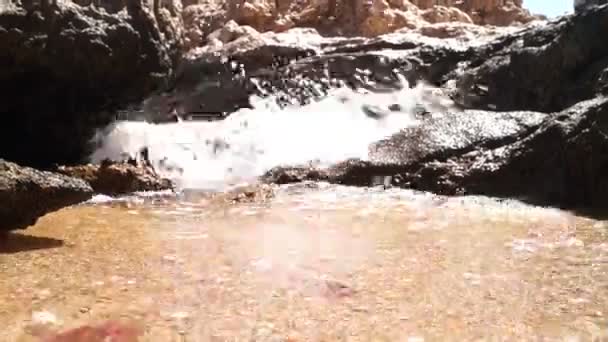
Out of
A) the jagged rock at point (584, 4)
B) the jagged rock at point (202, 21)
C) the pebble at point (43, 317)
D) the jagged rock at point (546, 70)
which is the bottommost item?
the pebble at point (43, 317)

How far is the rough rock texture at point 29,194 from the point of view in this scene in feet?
15.4

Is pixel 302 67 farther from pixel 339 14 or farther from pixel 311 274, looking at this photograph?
pixel 311 274

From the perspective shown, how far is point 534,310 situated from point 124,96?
5676 millimetres

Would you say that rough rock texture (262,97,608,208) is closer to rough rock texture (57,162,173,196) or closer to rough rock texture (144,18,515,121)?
rough rock texture (57,162,173,196)

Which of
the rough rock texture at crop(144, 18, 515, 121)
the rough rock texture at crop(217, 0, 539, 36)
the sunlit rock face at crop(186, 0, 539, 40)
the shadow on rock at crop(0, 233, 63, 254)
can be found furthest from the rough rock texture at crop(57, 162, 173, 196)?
the rough rock texture at crop(217, 0, 539, 36)

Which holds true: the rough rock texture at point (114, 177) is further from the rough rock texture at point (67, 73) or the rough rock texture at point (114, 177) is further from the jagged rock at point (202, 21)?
the jagged rock at point (202, 21)

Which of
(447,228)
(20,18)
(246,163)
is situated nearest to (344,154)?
(246,163)

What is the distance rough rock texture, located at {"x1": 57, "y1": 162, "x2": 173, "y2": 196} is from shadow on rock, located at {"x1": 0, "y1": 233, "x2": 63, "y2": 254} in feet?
7.34

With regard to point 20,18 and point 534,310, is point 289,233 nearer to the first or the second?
point 534,310

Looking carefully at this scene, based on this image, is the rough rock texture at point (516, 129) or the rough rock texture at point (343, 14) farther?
the rough rock texture at point (343, 14)

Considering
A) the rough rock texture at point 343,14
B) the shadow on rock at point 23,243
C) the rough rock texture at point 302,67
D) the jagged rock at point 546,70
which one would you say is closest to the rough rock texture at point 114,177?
the shadow on rock at point 23,243

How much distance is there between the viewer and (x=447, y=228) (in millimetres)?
5477

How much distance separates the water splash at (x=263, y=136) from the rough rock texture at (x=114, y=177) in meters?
0.56

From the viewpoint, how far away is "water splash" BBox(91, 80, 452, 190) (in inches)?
329
